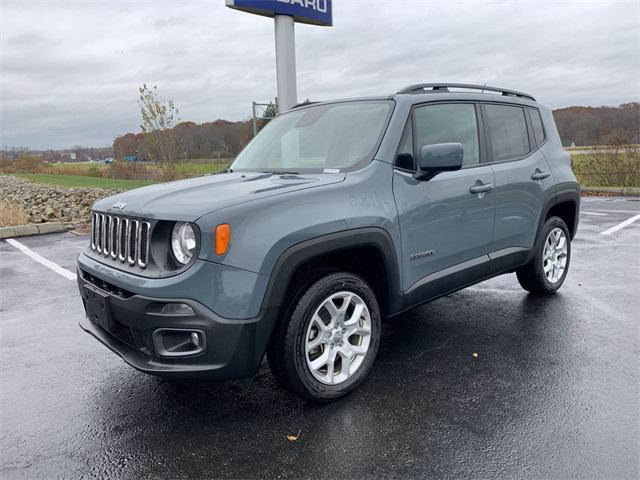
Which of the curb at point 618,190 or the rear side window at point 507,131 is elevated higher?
the rear side window at point 507,131

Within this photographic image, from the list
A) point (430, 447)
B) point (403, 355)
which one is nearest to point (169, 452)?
point (430, 447)

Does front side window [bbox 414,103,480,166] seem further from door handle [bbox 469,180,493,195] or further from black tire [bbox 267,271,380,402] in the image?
black tire [bbox 267,271,380,402]

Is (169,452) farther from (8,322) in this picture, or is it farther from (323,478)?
(8,322)

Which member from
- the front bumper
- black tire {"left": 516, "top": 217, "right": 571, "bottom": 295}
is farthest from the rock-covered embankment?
black tire {"left": 516, "top": 217, "right": 571, "bottom": 295}

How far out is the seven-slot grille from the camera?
2.86 metres

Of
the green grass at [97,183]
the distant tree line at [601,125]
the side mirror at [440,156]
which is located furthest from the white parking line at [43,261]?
the distant tree line at [601,125]

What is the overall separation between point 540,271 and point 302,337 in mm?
3112

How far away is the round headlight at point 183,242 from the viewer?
8.82 feet

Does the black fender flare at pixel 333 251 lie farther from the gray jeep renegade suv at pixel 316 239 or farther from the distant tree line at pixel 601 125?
the distant tree line at pixel 601 125

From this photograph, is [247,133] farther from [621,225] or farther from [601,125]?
[601,125]

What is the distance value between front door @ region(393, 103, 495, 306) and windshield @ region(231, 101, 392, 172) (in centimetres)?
27

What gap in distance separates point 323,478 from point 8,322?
399 centimetres

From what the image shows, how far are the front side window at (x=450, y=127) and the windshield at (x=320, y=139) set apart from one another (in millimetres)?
311

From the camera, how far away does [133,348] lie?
293 centimetres
